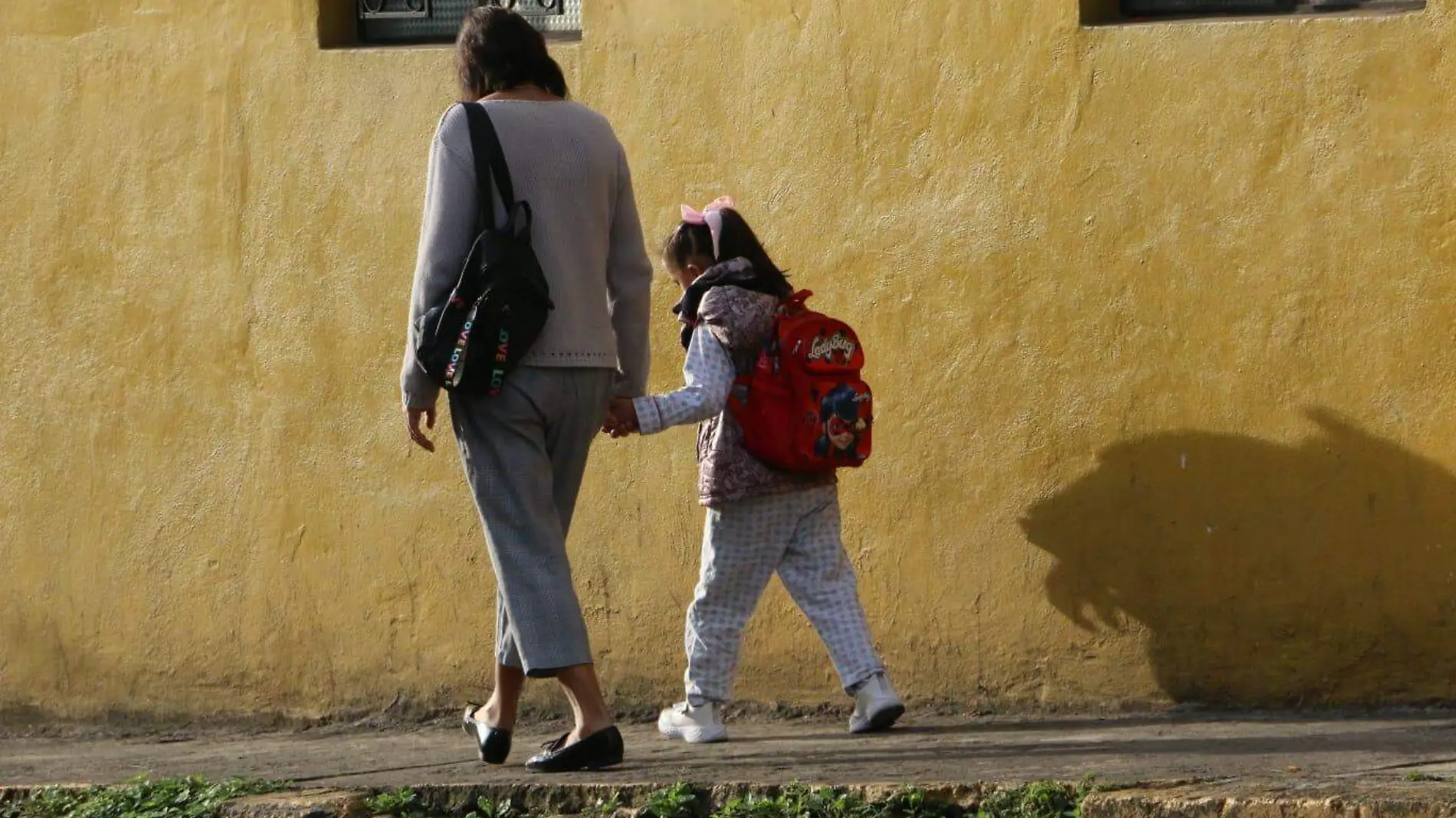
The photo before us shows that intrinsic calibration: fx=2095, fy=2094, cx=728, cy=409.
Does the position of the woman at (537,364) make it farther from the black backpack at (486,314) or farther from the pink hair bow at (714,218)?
the pink hair bow at (714,218)

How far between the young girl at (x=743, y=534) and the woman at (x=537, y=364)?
41cm

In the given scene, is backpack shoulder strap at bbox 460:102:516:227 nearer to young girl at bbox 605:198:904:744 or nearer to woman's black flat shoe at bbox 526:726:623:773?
young girl at bbox 605:198:904:744

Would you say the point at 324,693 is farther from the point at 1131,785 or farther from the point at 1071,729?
the point at 1131,785

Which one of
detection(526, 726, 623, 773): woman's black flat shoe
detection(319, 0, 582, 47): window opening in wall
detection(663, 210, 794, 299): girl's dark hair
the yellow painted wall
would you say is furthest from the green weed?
detection(319, 0, 582, 47): window opening in wall

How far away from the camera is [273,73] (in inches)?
243

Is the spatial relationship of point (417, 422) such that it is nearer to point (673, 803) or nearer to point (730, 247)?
point (730, 247)

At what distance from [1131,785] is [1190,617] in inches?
47.1

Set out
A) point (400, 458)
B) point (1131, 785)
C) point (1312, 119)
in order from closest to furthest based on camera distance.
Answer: point (1131, 785)
point (1312, 119)
point (400, 458)

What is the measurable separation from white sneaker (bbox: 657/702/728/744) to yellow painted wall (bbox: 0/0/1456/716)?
1.23ft

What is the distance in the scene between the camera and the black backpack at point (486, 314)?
4637 mm

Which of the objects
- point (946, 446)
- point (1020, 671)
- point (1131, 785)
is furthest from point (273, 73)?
A: point (1131, 785)

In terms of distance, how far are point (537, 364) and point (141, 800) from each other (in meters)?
1.44

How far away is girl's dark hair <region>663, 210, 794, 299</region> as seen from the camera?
5301 millimetres

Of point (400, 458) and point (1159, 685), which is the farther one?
point (400, 458)
